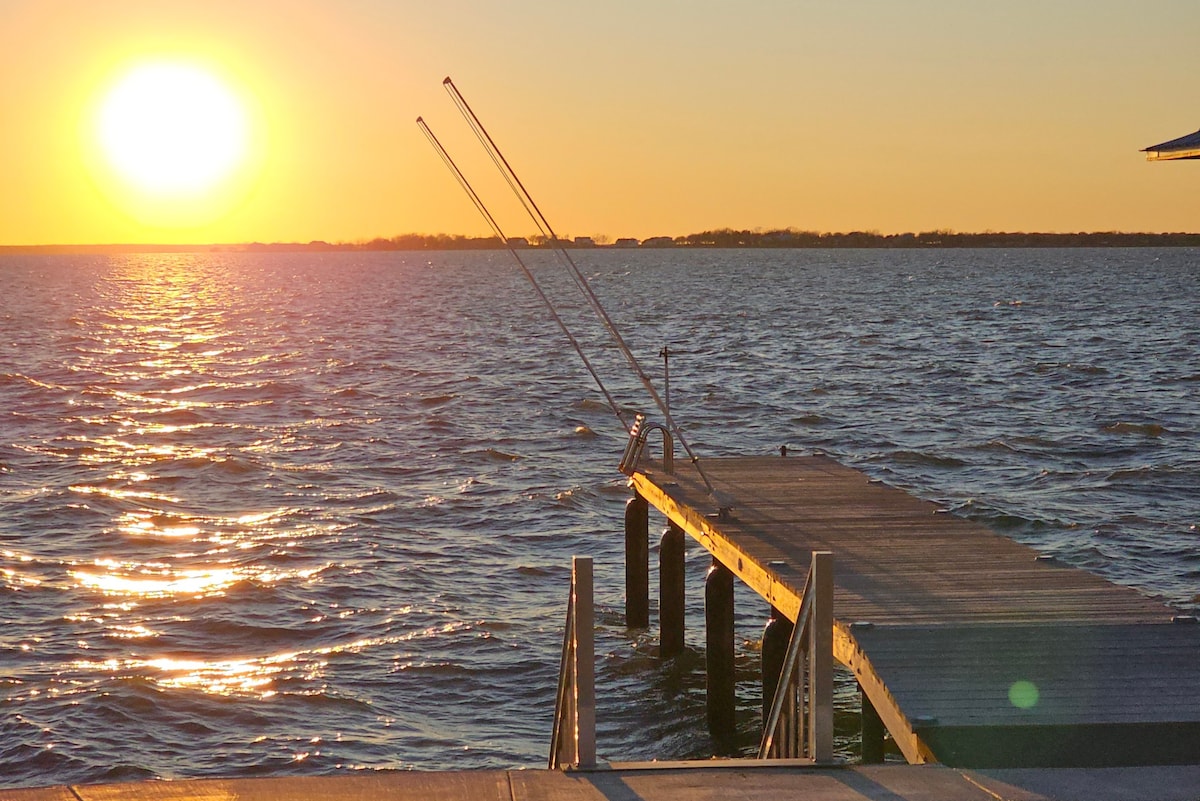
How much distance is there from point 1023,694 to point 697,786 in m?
2.20

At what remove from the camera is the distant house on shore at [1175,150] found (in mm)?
11363

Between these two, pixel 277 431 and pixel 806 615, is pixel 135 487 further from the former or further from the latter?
pixel 806 615

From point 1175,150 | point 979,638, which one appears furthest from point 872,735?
point 1175,150

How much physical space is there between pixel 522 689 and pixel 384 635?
2266 millimetres

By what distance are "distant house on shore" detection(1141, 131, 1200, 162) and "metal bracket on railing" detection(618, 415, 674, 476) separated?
5565mm

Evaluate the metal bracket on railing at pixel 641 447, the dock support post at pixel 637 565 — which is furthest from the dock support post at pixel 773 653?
the dock support post at pixel 637 565

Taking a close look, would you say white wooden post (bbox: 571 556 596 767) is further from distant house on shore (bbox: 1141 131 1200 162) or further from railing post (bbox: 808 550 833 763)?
distant house on shore (bbox: 1141 131 1200 162)

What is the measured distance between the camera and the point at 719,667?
12.8 m

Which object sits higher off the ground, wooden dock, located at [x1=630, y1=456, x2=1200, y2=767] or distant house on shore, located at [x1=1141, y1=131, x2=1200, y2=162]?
distant house on shore, located at [x1=1141, y1=131, x2=1200, y2=162]

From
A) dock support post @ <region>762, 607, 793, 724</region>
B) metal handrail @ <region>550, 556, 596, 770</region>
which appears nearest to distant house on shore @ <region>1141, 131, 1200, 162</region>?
dock support post @ <region>762, 607, 793, 724</region>

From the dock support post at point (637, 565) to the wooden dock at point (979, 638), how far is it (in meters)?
2.36

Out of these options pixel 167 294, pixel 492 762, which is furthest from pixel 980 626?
pixel 167 294

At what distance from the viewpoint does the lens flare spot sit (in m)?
8.16

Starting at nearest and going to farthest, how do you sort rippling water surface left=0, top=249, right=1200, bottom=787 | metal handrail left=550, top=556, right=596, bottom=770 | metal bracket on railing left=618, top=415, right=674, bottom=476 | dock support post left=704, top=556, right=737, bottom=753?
metal handrail left=550, top=556, right=596, bottom=770
dock support post left=704, top=556, right=737, bottom=753
rippling water surface left=0, top=249, right=1200, bottom=787
metal bracket on railing left=618, top=415, right=674, bottom=476
